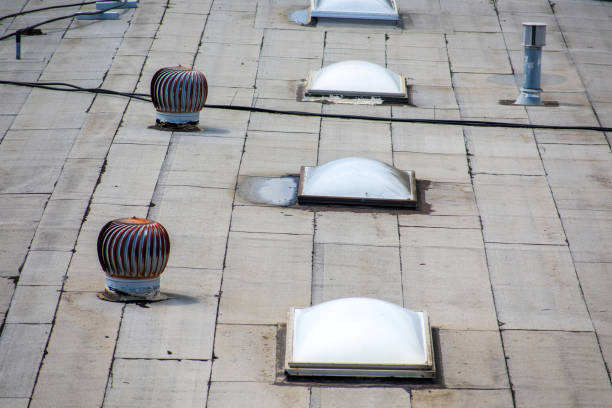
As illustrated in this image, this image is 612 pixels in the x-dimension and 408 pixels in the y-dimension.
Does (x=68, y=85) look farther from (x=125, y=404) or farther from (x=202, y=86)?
(x=125, y=404)

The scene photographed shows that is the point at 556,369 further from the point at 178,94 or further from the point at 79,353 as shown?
the point at 178,94

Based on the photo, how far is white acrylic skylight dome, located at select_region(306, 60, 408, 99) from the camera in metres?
18.5

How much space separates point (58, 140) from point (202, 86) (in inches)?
116

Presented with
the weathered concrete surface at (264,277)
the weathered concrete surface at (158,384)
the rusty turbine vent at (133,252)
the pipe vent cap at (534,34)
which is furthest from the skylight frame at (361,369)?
the pipe vent cap at (534,34)

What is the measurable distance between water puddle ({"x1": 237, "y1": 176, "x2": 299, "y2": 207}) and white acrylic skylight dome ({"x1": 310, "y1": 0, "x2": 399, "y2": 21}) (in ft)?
28.5

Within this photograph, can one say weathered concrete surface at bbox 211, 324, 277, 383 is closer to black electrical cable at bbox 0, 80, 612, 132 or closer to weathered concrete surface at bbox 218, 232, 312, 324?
weathered concrete surface at bbox 218, 232, 312, 324

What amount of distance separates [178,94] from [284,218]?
4.10 m

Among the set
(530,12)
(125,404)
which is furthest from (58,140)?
(530,12)

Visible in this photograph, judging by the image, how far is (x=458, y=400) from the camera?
10242 millimetres

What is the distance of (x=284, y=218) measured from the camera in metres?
14.1

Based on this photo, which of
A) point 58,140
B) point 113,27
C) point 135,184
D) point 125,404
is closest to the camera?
point 125,404

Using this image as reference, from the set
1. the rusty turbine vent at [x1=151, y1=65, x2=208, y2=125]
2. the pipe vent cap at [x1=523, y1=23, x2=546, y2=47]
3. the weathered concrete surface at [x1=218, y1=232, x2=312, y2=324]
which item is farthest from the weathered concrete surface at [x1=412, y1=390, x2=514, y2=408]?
the pipe vent cap at [x1=523, y1=23, x2=546, y2=47]

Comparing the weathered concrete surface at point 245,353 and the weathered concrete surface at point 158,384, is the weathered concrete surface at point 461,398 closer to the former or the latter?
the weathered concrete surface at point 245,353

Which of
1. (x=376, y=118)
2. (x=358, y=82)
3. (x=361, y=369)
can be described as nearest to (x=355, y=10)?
(x=358, y=82)
